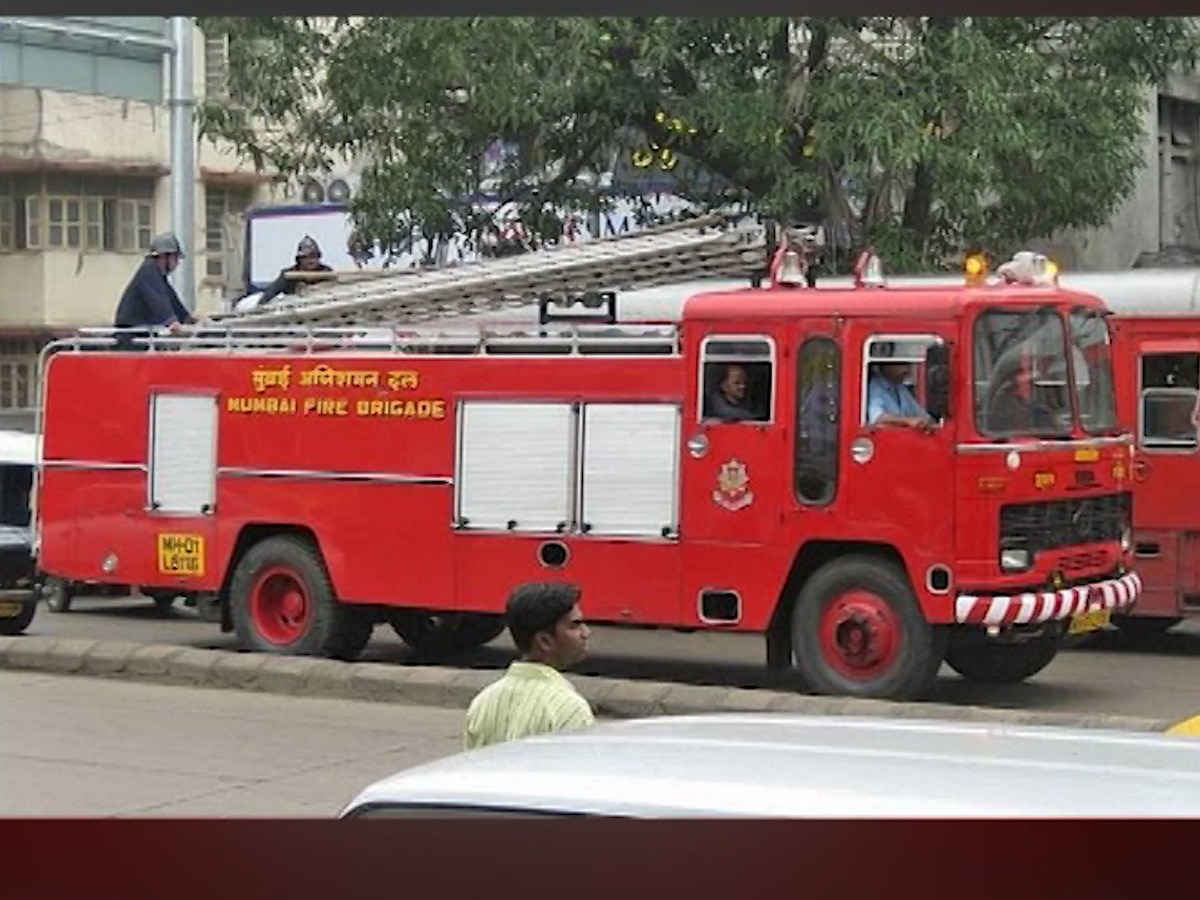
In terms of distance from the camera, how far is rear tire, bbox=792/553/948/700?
12.6m

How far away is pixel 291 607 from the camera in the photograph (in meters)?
15.0

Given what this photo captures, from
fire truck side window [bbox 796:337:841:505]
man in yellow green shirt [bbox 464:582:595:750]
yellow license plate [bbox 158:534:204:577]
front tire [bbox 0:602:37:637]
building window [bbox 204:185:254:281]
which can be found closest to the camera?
man in yellow green shirt [bbox 464:582:595:750]

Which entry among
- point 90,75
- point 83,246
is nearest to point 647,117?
point 90,75

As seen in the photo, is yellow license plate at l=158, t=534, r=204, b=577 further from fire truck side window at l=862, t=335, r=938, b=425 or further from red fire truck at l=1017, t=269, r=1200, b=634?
red fire truck at l=1017, t=269, r=1200, b=634

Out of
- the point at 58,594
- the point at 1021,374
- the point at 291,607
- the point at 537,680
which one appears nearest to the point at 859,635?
the point at 1021,374

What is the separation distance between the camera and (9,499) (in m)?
19.8

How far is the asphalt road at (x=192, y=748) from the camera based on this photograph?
10.3m

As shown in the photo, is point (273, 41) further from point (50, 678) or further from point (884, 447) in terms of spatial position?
point (884, 447)

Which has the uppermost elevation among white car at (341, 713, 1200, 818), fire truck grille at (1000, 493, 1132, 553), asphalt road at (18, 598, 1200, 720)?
fire truck grille at (1000, 493, 1132, 553)

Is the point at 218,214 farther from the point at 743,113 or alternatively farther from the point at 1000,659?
the point at 1000,659

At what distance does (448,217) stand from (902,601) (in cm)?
699

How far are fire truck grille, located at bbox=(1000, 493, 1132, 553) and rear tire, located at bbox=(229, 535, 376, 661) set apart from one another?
14.8ft

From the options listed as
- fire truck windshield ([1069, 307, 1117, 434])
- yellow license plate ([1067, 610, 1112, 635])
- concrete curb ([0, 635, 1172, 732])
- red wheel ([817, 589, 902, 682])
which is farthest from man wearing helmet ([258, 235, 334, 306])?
yellow license plate ([1067, 610, 1112, 635])

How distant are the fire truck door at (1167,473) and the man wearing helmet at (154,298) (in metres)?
6.66
